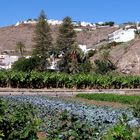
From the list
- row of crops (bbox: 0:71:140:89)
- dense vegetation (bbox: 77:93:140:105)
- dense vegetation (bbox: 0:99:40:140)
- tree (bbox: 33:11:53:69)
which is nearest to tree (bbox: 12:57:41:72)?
tree (bbox: 33:11:53:69)

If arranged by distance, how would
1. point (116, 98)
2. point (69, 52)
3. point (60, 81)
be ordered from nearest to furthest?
point (116, 98)
point (60, 81)
point (69, 52)

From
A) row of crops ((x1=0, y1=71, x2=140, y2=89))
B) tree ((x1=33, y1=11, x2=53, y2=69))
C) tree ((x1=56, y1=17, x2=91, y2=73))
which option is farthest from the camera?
tree ((x1=33, y1=11, x2=53, y2=69))

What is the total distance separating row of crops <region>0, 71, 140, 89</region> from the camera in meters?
63.1

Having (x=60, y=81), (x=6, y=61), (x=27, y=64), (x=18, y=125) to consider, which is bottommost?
(x=18, y=125)

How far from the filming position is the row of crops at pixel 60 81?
63.1m

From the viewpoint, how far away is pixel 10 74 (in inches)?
2451

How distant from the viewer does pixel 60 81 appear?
2594 inches

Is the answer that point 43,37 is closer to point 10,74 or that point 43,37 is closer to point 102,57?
point 102,57

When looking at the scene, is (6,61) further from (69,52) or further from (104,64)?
(104,64)

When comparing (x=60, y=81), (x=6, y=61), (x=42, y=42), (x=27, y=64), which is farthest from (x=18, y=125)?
(x=6, y=61)

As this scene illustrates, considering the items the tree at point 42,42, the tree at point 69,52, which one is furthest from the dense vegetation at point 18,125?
the tree at point 42,42

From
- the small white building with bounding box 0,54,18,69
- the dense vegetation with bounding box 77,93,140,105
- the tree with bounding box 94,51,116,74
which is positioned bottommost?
the dense vegetation with bounding box 77,93,140,105

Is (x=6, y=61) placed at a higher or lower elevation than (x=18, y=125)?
higher

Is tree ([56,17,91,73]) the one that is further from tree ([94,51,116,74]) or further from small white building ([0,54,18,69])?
small white building ([0,54,18,69])
